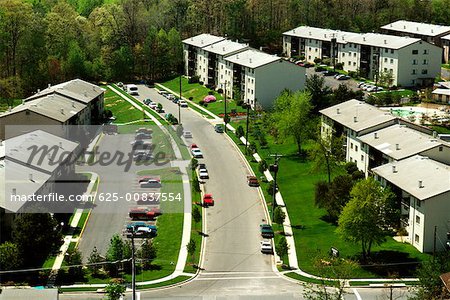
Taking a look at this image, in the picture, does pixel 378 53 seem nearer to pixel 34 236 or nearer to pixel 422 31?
pixel 422 31

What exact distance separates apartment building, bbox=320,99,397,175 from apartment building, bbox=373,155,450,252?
903 centimetres

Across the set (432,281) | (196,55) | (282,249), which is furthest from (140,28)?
(432,281)

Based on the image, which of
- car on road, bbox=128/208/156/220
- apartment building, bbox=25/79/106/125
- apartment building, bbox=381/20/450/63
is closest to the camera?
car on road, bbox=128/208/156/220

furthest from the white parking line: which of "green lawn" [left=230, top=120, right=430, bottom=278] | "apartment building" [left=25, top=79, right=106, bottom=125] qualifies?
"apartment building" [left=25, top=79, right=106, bottom=125]

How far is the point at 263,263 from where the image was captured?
4872cm

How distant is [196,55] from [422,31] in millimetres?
35395

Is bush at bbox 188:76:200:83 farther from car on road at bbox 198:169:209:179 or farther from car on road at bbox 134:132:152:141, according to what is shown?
car on road at bbox 198:169:209:179

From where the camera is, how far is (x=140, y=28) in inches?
4840

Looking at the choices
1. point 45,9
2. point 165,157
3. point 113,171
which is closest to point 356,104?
point 165,157

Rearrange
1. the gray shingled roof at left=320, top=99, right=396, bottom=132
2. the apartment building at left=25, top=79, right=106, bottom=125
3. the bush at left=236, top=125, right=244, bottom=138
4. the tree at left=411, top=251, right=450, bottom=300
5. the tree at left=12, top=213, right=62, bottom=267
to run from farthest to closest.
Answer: the apartment building at left=25, top=79, right=106, bottom=125 < the bush at left=236, top=125, right=244, bottom=138 < the gray shingled roof at left=320, top=99, right=396, bottom=132 < the tree at left=12, top=213, right=62, bottom=267 < the tree at left=411, top=251, right=450, bottom=300

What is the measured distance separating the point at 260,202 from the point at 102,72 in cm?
5570

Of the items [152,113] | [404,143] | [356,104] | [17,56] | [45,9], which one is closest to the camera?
[404,143]

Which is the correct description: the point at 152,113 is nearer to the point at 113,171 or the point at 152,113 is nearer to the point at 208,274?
the point at 113,171

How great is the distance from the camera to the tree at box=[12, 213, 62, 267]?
46.7 m
